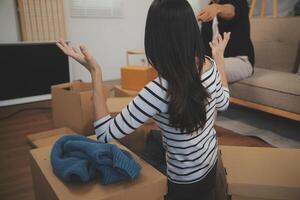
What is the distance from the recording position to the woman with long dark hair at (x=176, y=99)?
2.58 feet

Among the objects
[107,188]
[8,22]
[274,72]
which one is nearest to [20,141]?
[8,22]

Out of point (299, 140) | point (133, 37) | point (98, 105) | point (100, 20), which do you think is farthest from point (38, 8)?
point (299, 140)

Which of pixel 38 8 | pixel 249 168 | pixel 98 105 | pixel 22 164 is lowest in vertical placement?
pixel 22 164

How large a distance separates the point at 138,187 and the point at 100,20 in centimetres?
293

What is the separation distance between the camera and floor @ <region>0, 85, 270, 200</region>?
1513 mm

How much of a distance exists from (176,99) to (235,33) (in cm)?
160

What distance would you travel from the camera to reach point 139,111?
80 cm

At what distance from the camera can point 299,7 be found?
2721mm

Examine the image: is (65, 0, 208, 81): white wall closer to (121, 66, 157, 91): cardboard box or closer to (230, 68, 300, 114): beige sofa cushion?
(121, 66, 157, 91): cardboard box

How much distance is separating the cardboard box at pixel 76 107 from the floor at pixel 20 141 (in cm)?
35

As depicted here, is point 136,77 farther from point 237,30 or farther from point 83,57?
point 83,57

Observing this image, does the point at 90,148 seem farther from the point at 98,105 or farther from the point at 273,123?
the point at 273,123

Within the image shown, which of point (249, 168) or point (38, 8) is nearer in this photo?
point (249, 168)

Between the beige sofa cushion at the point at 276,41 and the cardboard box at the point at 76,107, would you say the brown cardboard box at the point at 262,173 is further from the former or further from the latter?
the beige sofa cushion at the point at 276,41
